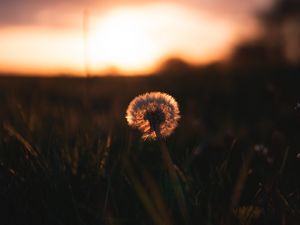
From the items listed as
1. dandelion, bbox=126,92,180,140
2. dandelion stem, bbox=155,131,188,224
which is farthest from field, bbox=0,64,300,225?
dandelion, bbox=126,92,180,140

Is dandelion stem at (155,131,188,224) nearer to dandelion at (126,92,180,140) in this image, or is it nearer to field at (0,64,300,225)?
field at (0,64,300,225)

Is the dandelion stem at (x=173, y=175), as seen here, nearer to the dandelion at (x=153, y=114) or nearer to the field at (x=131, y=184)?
the field at (x=131, y=184)

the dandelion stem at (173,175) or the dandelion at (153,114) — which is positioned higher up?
the dandelion at (153,114)

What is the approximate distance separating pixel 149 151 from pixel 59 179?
81 cm

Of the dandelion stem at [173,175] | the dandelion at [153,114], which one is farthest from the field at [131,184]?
the dandelion at [153,114]

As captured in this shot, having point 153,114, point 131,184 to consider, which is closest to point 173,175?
point 153,114

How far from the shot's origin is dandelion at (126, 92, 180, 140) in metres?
1.85

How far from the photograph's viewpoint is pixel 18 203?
1995 mm

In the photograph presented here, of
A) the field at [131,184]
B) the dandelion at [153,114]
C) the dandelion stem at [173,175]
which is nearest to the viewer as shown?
the dandelion stem at [173,175]

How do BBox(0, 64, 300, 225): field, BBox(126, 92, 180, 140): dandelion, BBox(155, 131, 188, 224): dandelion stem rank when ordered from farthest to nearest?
BBox(126, 92, 180, 140): dandelion < BBox(0, 64, 300, 225): field < BBox(155, 131, 188, 224): dandelion stem

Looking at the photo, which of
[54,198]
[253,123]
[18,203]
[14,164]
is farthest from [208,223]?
[253,123]

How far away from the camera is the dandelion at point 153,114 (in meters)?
1.85

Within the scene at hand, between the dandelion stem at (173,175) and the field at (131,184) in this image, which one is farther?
the field at (131,184)

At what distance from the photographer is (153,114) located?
185 centimetres
